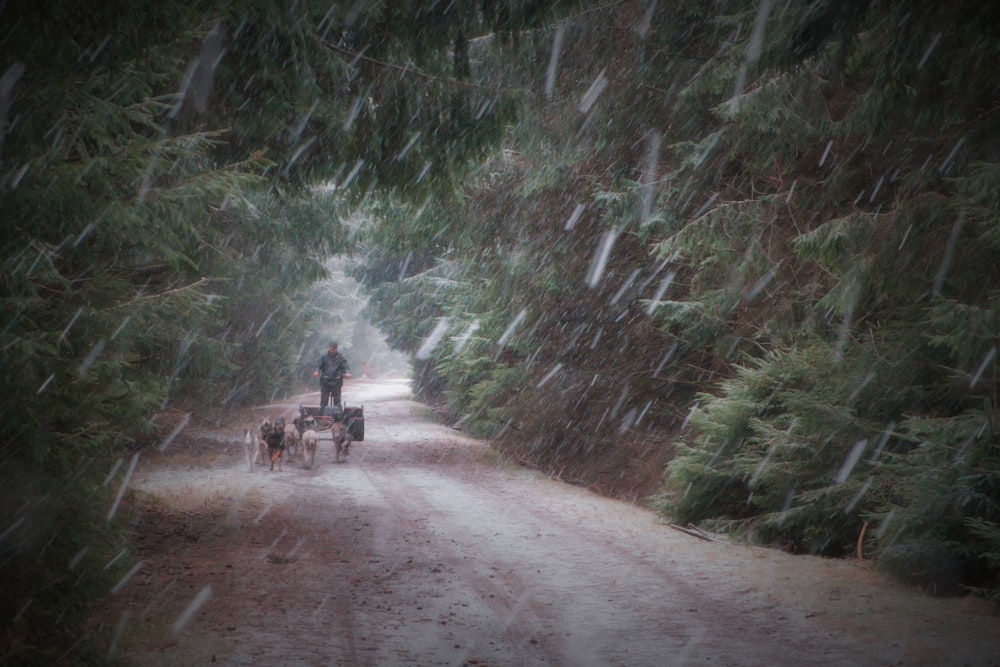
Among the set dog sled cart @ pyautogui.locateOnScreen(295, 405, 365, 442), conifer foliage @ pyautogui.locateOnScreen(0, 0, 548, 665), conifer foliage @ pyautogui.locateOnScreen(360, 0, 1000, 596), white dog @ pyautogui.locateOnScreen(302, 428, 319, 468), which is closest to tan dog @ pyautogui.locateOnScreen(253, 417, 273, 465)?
white dog @ pyautogui.locateOnScreen(302, 428, 319, 468)

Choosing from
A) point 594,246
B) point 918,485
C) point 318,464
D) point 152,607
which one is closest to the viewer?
point 152,607

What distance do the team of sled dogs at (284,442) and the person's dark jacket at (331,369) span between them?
255 cm

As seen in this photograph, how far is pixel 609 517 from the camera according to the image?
38.3 feet

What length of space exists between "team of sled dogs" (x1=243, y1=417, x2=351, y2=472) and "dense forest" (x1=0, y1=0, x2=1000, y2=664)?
195 cm

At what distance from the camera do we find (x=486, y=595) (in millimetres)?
7074

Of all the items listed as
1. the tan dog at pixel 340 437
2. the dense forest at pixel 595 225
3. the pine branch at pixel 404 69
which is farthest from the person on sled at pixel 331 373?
the pine branch at pixel 404 69

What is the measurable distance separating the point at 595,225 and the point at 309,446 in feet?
25.2

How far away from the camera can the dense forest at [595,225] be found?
4668 mm

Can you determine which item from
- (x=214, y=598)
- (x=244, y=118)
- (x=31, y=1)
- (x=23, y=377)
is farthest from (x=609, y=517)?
(x=31, y=1)

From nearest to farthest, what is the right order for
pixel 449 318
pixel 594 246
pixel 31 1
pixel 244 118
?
1. pixel 31 1
2. pixel 244 118
3. pixel 594 246
4. pixel 449 318

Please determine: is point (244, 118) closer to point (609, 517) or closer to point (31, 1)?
point (31, 1)

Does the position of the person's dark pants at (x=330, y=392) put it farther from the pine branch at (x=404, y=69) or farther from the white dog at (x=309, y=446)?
the pine branch at (x=404, y=69)

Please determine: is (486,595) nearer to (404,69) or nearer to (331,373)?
(404,69)

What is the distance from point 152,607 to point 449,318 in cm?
1758
